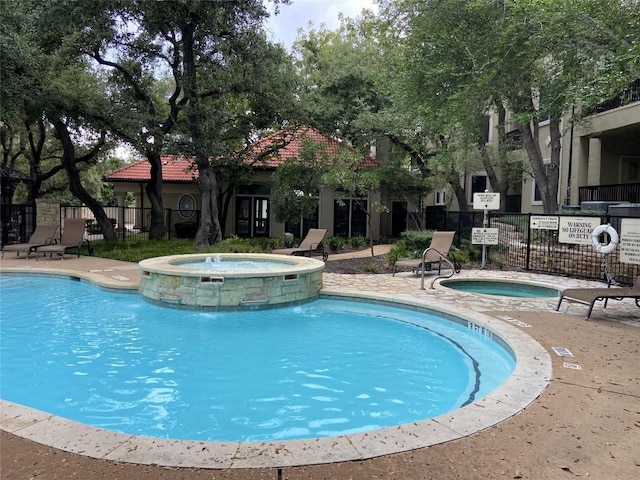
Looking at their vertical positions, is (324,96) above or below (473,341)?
above

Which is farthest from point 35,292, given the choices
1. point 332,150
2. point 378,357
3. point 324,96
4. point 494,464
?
point 324,96

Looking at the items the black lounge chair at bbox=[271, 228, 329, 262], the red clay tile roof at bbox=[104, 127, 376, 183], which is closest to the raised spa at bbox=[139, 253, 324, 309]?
the black lounge chair at bbox=[271, 228, 329, 262]

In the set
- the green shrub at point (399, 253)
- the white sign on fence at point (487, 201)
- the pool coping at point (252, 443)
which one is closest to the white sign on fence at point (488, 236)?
the white sign on fence at point (487, 201)

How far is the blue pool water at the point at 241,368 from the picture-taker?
4016 millimetres

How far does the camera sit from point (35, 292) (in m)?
9.27

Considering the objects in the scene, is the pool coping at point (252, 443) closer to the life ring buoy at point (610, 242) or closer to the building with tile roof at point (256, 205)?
the life ring buoy at point (610, 242)

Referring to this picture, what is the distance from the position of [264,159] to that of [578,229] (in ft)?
40.9

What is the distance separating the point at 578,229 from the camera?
31.7ft

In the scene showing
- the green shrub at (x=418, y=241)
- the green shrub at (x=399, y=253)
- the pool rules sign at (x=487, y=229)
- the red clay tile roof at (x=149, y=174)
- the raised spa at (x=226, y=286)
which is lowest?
the raised spa at (x=226, y=286)

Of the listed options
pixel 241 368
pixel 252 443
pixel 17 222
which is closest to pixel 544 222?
pixel 241 368

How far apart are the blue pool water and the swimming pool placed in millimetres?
3025

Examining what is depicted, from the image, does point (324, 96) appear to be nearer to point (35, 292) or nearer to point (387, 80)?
point (387, 80)

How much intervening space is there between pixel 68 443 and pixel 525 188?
20.9m

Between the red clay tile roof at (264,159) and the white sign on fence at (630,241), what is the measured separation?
416 inches
